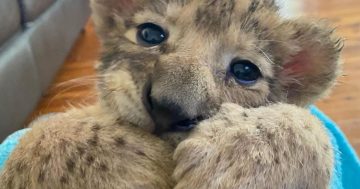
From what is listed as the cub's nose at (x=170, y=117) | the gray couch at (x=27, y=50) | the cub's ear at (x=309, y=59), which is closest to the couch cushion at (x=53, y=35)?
the gray couch at (x=27, y=50)

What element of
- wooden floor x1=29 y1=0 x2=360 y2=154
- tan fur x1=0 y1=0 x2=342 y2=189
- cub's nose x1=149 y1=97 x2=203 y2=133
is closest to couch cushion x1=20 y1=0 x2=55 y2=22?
wooden floor x1=29 y1=0 x2=360 y2=154

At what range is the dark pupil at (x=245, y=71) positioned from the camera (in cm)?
95

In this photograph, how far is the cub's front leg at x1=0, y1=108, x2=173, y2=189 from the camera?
0.76 meters

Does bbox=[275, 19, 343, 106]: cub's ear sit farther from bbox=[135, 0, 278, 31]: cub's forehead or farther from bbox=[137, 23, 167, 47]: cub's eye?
bbox=[137, 23, 167, 47]: cub's eye

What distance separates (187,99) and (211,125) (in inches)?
2.2

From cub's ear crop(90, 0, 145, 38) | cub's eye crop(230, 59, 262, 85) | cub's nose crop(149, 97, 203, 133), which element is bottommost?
cub's nose crop(149, 97, 203, 133)

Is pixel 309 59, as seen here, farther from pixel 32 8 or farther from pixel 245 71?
pixel 32 8

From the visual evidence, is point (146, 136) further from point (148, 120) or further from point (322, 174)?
point (322, 174)

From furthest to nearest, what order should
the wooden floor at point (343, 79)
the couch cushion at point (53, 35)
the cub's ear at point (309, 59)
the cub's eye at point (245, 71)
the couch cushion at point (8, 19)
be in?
the couch cushion at point (53, 35)
the wooden floor at point (343, 79)
the couch cushion at point (8, 19)
the cub's ear at point (309, 59)
the cub's eye at point (245, 71)

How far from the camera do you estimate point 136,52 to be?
0.98 m

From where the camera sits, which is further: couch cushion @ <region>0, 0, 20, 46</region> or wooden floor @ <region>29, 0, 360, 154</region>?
wooden floor @ <region>29, 0, 360, 154</region>

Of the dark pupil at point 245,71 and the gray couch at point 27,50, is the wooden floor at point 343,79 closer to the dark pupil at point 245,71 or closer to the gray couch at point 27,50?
the gray couch at point 27,50

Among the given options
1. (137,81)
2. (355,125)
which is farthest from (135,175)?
(355,125)

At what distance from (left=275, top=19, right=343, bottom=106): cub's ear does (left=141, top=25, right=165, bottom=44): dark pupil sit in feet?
0.76
